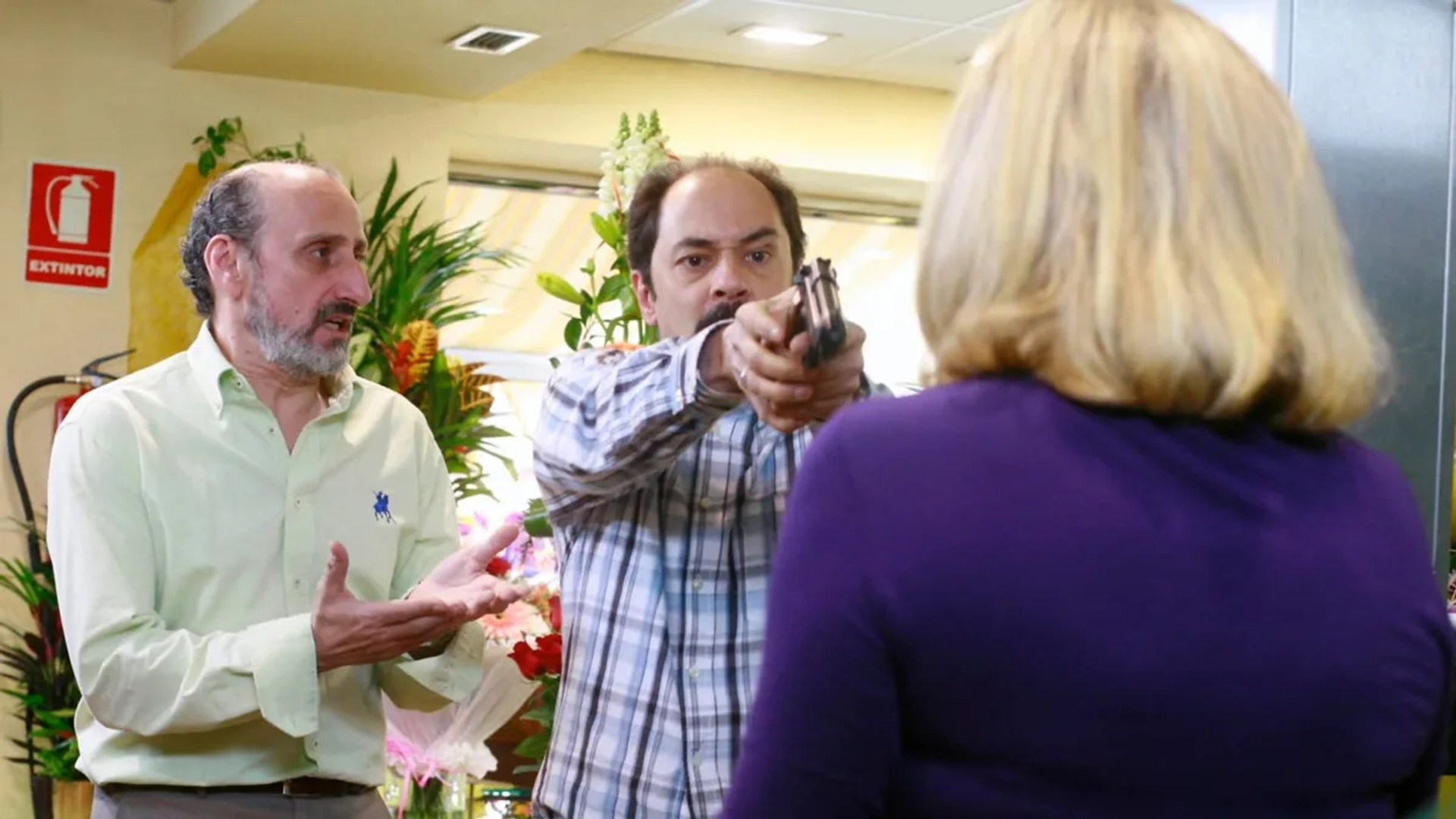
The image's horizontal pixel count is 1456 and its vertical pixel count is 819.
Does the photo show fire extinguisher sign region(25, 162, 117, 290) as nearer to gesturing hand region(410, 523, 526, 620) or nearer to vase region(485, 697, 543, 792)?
vase region(485, 697, 543, 792)

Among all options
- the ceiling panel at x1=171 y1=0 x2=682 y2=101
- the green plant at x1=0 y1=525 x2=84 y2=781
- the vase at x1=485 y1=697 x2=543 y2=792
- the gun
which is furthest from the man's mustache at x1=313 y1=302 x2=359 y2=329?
the green plant at x1=0 y1=525 x2=84 y2=781

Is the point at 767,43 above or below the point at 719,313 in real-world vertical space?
above

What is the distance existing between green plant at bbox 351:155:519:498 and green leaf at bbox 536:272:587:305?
2.10 meters

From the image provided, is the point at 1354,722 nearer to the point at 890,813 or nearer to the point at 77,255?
the point at 890,813

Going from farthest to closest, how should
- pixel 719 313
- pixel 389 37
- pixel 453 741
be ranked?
pixel 389 37
pixel 453 741
pixel 719 313

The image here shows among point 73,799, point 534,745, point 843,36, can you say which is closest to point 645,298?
point 534,745

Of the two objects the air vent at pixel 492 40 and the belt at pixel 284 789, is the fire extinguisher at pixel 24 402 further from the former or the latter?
the belt at pixel 284 789

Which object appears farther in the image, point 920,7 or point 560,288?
point 920,7

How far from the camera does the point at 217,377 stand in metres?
2.39

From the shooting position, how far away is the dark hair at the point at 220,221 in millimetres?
2516

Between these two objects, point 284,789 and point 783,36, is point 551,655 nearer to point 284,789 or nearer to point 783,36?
point 284,789

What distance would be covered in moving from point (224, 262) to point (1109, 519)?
1.87m

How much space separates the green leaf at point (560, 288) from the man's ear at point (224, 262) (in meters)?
0.64

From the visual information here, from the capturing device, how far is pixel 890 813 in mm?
983
